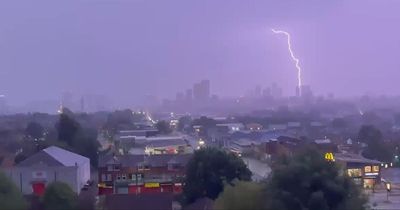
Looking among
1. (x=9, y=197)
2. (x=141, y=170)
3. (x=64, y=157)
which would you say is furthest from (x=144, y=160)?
(x=9, y=197)

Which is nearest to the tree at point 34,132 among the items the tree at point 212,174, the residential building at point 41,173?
the residential building at point 41,173

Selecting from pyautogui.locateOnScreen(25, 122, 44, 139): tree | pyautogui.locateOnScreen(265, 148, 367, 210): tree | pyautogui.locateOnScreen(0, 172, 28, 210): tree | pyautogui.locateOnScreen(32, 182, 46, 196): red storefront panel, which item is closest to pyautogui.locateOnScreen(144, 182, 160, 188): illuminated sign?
pyautogui.locateOnScreen(32, 182, 46, 196): red storefront panel

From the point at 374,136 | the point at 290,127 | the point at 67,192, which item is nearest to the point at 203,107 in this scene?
the point at 290,127

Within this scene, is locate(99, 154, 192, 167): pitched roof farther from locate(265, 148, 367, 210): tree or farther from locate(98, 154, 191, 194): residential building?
locate(265, 148, 367, 210): tree

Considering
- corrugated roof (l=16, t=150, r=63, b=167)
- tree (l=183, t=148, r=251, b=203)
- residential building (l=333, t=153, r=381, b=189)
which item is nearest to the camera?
tree (l=183, t=148, r=251, b=203)

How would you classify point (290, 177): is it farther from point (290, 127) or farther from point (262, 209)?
point (290, 127)

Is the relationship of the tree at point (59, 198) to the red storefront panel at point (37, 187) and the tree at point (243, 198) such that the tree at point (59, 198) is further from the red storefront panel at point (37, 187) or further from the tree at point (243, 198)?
the red storefront panel at point (37, 187)

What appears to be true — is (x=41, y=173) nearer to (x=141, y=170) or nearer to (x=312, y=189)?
(x=141, y=170)
